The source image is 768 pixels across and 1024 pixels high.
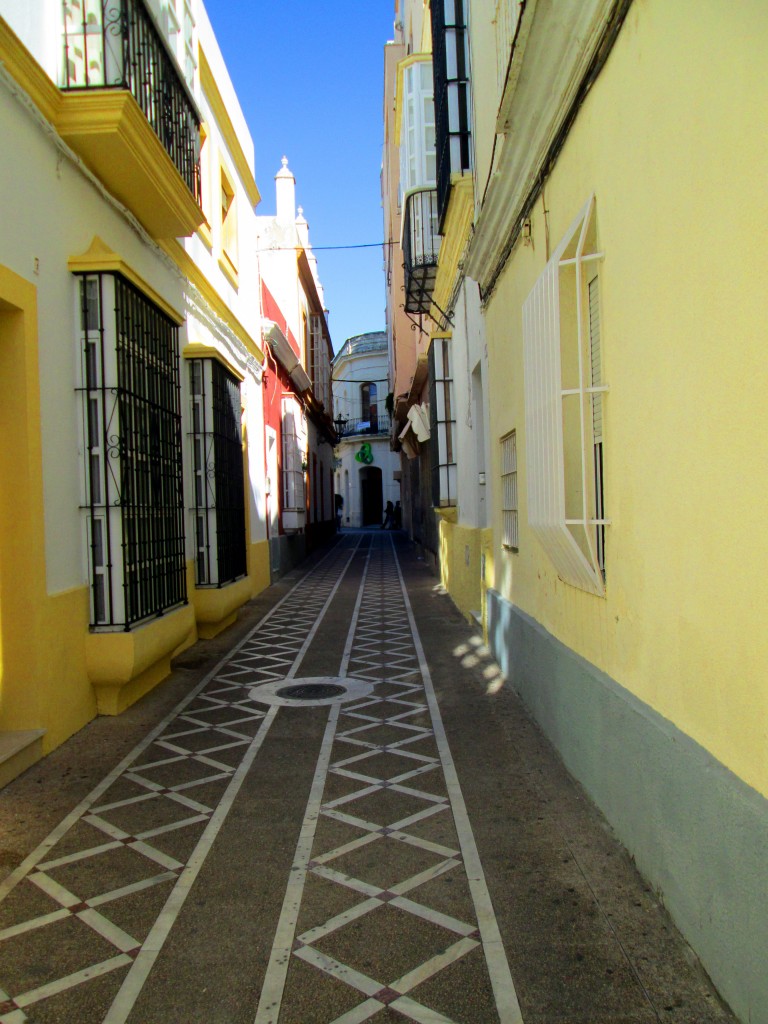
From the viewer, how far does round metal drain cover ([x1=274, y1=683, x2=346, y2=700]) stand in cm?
705

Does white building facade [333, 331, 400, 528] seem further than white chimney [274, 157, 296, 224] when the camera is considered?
Yes

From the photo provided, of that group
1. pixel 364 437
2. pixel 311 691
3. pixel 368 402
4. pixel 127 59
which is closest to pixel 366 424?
pixel 368 402

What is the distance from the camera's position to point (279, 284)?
21.2 m

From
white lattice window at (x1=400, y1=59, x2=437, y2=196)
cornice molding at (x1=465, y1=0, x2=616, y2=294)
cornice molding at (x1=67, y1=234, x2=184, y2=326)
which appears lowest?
cornice molding at (x1=67, y1=234, x2=184, y2=326)

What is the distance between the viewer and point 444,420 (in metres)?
11.8

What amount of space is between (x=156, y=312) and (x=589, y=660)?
4.92 meters

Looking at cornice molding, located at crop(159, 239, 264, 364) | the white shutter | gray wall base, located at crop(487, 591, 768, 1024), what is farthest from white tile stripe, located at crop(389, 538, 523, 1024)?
cornice molding, located at crop(159, 239, 264, 364)

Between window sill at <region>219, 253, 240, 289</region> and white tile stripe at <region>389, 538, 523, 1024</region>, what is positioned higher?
window sill at <region>219, 253, 240, 289</region>

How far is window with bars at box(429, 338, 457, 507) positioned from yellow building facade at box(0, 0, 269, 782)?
468cm

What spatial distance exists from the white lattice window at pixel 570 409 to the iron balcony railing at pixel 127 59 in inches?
144

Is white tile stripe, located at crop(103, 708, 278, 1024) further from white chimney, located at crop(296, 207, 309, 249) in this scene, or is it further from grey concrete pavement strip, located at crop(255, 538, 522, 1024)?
white chimney, located at crop(296, 207, 309, 249)

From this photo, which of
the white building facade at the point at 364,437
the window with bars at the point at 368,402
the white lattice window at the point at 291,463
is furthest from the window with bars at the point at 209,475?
the window with bars at the point at 368,402

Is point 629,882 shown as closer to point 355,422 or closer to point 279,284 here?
point 279,284

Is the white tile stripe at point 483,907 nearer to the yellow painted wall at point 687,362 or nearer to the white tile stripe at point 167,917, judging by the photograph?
the yellow painted wall at point 687,362
